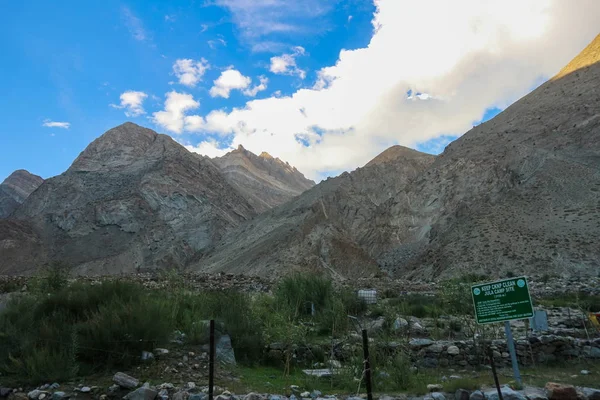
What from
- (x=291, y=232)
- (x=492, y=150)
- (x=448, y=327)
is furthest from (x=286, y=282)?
(x=492, y=150)

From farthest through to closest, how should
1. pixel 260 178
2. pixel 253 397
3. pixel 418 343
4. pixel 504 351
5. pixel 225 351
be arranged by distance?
pixel 260 178
pixel 418 343
pixel 504 351
pixel 225 351
pixel 253 397

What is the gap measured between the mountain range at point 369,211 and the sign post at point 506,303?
26.9m

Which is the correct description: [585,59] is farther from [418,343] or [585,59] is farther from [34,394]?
[34,394]

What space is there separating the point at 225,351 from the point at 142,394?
8.82 feet

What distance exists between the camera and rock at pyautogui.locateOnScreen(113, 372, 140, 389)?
23.6 feet

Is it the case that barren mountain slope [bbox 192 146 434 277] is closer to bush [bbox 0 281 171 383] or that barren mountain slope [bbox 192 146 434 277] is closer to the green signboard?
bush [bbox 0 281 171 383]

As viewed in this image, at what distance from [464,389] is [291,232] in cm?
4063

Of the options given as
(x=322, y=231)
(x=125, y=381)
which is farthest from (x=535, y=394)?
(x=322, y=231)

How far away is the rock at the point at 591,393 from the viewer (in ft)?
21.5

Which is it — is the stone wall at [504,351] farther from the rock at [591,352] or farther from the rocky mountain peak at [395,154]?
the rocky mountain peak at [395,154]

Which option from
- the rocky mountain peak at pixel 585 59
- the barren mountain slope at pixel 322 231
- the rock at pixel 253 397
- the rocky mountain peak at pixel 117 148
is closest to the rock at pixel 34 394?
the rock at pixel 253 397

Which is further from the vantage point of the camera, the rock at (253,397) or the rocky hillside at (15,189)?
the rocky hillside at (15,189)

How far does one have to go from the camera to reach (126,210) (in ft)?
220

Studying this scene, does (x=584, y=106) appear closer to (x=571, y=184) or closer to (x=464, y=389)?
(x=571, y=184)
